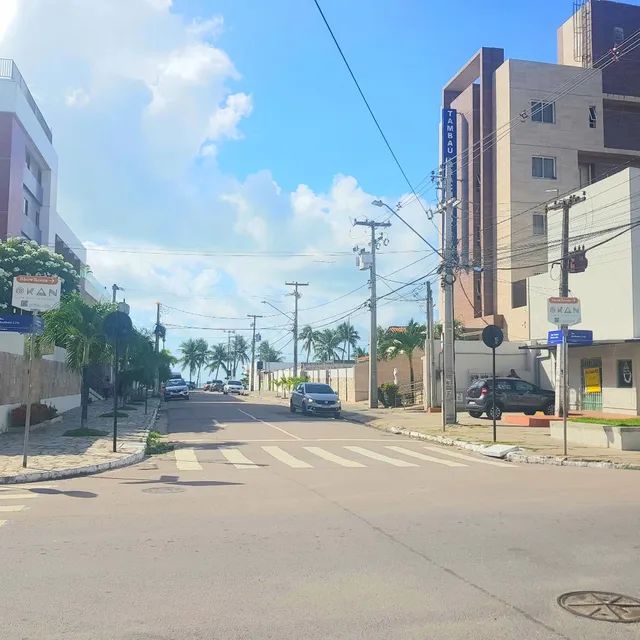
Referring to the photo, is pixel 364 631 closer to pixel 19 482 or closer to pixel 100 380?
pixel 19 482

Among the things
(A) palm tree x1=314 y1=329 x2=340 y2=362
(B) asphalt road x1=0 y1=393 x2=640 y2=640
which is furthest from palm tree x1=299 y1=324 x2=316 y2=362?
(B) asphalt road x1=0 y1=393 x2=640 y2=640

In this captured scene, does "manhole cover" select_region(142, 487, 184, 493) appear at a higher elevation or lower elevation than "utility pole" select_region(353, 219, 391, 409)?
lower

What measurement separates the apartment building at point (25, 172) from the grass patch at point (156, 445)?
76.2 feet

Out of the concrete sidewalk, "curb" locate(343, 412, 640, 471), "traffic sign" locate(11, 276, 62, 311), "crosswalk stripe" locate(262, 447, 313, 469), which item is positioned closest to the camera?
"traffic sign" locate(11, 276, 62, 311)

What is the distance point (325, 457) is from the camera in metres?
16.0

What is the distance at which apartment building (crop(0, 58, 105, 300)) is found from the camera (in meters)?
41.8

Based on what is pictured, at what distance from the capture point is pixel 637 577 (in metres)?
6.04

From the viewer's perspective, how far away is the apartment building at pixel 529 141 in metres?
44.0

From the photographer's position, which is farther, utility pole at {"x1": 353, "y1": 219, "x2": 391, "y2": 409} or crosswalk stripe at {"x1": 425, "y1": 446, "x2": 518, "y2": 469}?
utility pole at {"x1": 353, "y1": 219, "x2": 391, "y2": 409}

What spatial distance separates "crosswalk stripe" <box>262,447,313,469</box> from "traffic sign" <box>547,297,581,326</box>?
706 centimetres

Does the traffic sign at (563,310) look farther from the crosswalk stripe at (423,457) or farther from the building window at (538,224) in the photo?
the building window at (538,224)

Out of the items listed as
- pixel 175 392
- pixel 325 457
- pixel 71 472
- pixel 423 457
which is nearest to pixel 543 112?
pixel 175 392

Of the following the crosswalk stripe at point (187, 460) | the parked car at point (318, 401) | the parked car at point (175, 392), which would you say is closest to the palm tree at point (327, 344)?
the parked car at point (175, 392)

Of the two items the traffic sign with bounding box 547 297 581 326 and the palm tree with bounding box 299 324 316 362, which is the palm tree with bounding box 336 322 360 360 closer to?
the palm tree with bounding box 299 324 316 362
